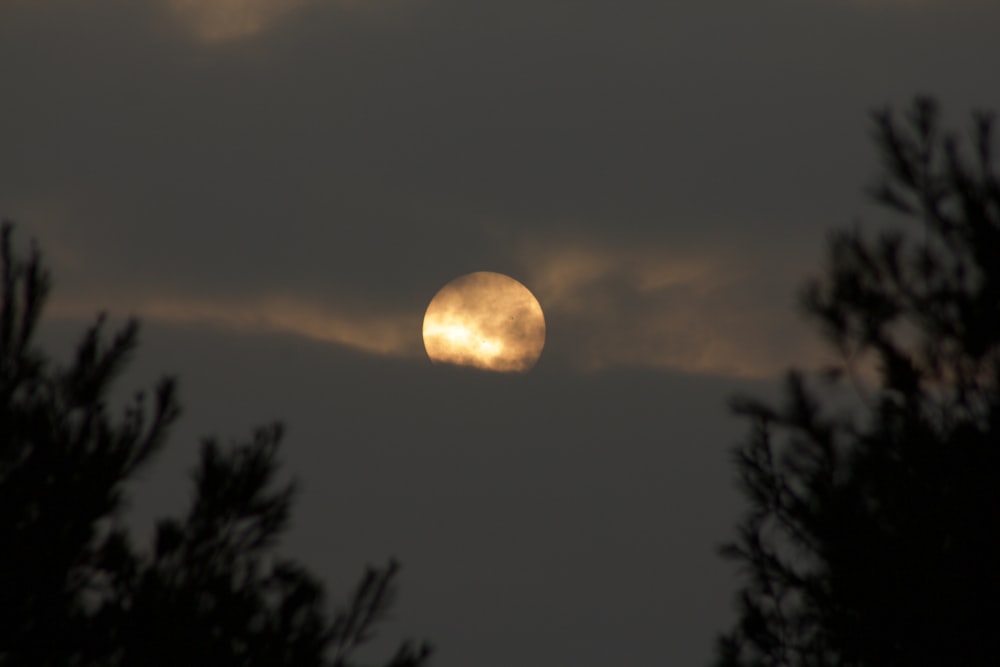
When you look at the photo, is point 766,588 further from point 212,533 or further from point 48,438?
point 48,438

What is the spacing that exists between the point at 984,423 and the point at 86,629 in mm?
5025

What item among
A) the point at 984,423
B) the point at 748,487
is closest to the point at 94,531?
the point at 748,487

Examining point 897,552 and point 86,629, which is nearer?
point 86,629

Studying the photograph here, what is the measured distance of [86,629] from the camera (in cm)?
595

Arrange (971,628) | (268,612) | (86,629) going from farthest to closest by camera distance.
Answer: (971,628) < (268,612) < (86,629)

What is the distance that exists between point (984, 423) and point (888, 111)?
2362 millimetres

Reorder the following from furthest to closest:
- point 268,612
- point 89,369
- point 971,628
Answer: point 971,628 < point 268,612 < point 89,369

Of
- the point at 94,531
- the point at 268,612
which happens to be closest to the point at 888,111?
the point at 268,612

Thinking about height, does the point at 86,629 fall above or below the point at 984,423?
below

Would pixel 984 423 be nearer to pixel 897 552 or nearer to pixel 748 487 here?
pixel 897 552

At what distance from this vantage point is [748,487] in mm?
8594

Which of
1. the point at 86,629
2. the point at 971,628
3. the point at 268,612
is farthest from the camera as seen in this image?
the point at 971,628

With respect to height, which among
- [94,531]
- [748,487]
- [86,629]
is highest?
[748,487]

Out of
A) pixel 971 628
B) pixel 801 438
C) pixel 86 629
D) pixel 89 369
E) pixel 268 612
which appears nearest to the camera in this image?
pixel 86 629
